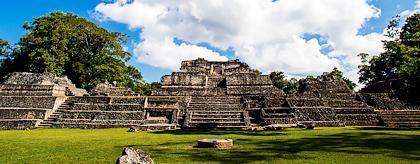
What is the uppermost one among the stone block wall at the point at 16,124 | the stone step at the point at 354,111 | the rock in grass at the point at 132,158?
the stone step at the point at 354,111

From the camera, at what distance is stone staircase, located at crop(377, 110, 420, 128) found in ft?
54.0

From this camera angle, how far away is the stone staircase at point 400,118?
1647 cm

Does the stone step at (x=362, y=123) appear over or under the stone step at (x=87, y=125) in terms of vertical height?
over

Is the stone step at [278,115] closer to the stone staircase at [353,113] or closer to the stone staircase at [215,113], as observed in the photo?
the stone staircase at [215,113]

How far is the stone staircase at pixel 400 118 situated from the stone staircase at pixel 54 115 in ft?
61.8

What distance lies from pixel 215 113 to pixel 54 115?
975cm

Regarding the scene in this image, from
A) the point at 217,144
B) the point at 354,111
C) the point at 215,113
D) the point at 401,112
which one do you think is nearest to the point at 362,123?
the point at 354,111

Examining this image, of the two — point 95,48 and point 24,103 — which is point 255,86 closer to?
point 24,103

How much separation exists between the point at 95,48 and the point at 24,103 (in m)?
16.6

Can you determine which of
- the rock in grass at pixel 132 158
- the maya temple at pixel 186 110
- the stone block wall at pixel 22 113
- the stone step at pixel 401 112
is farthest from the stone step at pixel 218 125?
the rock in grass at pixel 132 158

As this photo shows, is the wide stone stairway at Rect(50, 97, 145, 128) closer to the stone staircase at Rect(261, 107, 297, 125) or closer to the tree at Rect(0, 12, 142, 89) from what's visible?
the stone staircase at Rect(261, 107, 297, 125)

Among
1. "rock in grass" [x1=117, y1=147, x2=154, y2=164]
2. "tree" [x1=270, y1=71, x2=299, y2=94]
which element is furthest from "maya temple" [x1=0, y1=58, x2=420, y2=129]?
"tree" [x1=270, y1=71, x2=299, y2=94]

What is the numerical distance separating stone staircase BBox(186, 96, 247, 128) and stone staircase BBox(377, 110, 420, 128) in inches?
326

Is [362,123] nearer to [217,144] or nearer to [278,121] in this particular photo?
[278,121]
